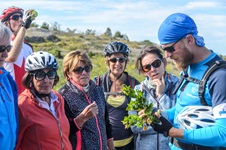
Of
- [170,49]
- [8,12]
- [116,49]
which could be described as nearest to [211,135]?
[170,49]

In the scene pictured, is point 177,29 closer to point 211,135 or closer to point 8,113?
point 211,135

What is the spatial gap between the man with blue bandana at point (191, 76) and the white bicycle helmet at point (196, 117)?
61 mm

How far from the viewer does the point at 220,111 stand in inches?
120

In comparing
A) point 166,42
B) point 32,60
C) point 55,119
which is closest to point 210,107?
point 166,42

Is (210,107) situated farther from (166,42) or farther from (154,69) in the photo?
(154,69)

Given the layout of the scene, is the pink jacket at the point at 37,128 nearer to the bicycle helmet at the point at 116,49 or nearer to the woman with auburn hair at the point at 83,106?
the woman with auburn hair at the point at 83,106

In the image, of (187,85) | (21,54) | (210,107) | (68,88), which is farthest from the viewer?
(21,54)

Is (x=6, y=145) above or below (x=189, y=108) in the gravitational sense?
below

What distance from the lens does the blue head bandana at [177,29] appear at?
11.1ft

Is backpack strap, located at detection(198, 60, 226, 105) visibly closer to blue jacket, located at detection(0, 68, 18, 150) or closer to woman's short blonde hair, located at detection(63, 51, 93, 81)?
blue jacket, located at detection(0, 68, 18, 150)

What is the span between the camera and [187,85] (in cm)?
344

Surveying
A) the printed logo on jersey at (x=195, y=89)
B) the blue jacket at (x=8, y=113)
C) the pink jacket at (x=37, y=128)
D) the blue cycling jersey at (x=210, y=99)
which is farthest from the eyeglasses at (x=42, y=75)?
the printed logo on jersey at (x=195, y=89)

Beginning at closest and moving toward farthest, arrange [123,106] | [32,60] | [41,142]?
[41,142] < [32,60] < [123,106]

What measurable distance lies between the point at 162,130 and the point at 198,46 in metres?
0.92
